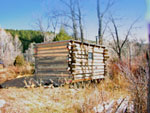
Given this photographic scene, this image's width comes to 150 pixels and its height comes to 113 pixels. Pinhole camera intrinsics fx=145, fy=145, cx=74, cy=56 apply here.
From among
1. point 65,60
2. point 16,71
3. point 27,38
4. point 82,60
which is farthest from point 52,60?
point 27,38

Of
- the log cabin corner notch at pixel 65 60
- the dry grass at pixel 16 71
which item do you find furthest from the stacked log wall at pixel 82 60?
the dry grass at pixel 16 71

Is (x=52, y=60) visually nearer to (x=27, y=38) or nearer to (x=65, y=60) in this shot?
(x=65, y=60)

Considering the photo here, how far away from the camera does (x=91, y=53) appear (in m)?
10.1

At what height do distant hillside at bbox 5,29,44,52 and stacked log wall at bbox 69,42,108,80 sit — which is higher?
distant hillside at bbox 5,29,44,52

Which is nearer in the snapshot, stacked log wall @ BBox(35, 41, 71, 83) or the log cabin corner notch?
the log cabin corner notch

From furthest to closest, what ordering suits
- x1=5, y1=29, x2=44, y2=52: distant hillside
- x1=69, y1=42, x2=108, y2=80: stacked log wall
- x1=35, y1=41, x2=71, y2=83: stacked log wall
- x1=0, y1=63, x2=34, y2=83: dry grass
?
1. x1=5, y1=29, x2=44, y2=52: distant hillside
2. x1=0, y1=63, x2=34, y2=83: dry grass
3. x1=35, y1=41, x2=71, y2=83: stacked log wall
4. x1=69, y1=42, x2=108, y2=80: stacked log wall

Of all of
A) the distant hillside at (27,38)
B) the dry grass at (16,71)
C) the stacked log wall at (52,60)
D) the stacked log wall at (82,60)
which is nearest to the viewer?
the stacked log wall at (82,60)

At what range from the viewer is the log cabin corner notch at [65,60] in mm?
8648

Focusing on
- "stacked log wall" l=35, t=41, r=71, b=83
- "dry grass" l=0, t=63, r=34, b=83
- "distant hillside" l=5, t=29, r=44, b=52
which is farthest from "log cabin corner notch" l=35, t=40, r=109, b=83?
"distant hillside" l=5, t=29, r=44, b=52

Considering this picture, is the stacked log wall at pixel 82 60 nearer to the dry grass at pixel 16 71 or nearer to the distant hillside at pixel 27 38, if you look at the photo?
the dry grass at pixel 16 71

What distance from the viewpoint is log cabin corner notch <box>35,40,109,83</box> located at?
8.65 metres

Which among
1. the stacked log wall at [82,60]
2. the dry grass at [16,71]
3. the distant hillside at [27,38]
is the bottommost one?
the dry grass at [16,71]

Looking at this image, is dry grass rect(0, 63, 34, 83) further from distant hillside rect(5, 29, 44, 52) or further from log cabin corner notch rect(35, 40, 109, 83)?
distant hillside rect(5, 29, 44, 52)

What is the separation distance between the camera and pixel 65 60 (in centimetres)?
875
